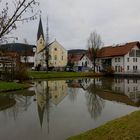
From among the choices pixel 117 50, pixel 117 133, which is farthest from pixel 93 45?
pixel 117 133

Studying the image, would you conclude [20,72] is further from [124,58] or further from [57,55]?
[57,55]

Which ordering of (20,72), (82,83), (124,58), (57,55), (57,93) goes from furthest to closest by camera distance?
(57,55), (124,58), (82,83), (20,72), (57,93)

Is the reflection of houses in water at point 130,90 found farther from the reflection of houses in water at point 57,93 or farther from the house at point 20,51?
the house at point 20,51

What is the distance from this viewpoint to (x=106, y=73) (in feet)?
211

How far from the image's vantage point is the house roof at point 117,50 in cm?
6656

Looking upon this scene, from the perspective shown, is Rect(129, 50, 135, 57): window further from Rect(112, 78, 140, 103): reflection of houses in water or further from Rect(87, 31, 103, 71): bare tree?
Rect(112, 78, 140, 103): reflection of houses in water

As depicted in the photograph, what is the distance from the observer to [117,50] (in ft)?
230

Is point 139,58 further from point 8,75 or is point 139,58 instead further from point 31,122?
point 31,122

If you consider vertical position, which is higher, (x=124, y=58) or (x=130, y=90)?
(x=124, y=58)

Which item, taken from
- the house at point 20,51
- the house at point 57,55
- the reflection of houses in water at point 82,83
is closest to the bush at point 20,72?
the house at point 20,51

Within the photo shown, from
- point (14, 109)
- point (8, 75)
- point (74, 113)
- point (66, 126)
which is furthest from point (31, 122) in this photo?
point (8, 75)

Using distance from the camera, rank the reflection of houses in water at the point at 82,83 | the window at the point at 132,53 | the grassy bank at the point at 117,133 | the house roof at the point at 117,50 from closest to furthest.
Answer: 1. the grassy bank at the point at 117,133
2. the reflection of houses in water at the point at 82,83
3. the house roof at the point at 117,50
4. the window at the point at 132,53

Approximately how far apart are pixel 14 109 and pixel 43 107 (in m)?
1.75

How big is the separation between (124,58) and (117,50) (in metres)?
4.82
